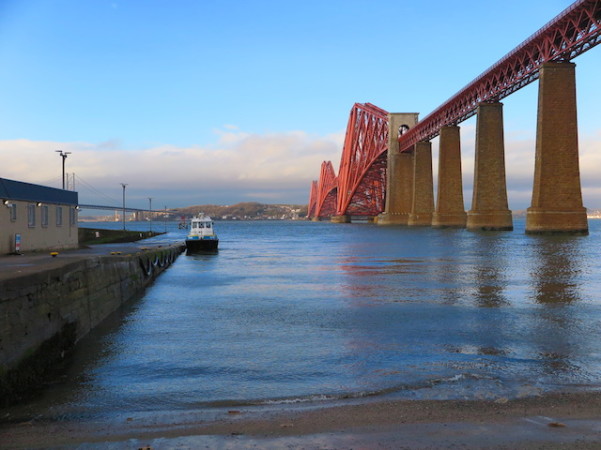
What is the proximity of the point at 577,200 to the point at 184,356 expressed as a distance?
173 feet

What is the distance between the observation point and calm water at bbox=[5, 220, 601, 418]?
841 centimetres

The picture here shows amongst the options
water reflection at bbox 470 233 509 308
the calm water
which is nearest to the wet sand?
the calm water

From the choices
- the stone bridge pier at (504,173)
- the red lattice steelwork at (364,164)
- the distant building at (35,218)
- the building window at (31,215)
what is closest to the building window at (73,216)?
the distant building at (35,218)

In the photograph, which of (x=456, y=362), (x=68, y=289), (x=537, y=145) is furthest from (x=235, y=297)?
(x=537, y=145)

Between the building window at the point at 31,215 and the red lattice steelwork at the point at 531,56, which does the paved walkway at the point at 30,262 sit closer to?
the building window at the point at 31,215

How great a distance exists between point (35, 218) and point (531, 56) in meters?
54.8

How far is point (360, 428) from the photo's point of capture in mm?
6719

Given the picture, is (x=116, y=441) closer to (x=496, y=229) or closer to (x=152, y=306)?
(x=152, y=306)

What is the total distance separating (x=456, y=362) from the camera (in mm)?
10047

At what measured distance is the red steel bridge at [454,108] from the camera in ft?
168

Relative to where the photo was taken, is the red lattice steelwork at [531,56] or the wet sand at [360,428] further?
the red lattice steelwork at [531,56]

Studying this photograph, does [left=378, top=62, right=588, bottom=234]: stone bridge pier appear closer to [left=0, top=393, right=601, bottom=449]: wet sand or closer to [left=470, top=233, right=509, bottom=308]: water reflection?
[left=470, top=233, right=509, bottom=308]: water reflection

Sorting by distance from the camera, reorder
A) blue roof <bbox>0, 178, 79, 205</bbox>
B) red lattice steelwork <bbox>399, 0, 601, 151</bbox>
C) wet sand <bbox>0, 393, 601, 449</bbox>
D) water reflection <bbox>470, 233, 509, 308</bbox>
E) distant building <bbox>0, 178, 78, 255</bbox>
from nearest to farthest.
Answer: wet sand <bbox>0, 393, 601, 449</bbox> → water reflection <bbox>470, 233, 509, 308</bbox> → blue roof <bbox>0, 178, 79, 205</bbox> → distant building <bbox>0, 178, 78, 255</bbox> → red lattice steelwork <bbox>399, 0, 601, 151</bbox>

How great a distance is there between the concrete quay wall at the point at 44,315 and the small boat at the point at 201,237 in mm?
33750
